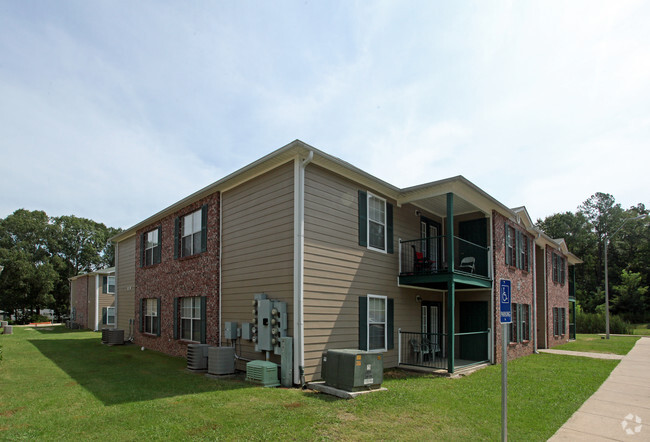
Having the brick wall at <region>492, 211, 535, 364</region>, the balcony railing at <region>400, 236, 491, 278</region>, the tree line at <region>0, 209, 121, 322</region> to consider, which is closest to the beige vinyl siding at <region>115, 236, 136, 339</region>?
the balcony railing at <region>400, 236, 491, 278</region>

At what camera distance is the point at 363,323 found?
1080cm

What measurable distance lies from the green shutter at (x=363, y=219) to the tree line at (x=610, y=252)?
39465mm

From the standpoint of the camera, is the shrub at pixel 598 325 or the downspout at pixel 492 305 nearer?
the downspout at pixel 492 305

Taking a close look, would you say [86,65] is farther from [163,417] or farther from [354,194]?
[163,417]

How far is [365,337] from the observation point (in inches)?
423

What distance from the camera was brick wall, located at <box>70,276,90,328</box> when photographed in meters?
30.0

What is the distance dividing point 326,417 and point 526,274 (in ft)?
44.0

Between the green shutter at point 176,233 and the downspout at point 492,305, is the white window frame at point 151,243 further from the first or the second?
the downspout at point 492,305

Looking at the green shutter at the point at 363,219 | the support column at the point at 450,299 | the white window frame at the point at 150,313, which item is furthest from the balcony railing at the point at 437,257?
the white window frame at the point at 150,313

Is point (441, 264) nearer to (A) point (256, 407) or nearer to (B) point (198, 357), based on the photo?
(B) point (198, 357)

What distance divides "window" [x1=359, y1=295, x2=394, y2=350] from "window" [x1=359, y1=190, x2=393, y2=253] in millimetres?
1465

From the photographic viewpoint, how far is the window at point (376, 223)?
38.6ft

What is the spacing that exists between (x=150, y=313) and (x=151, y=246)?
109 inches

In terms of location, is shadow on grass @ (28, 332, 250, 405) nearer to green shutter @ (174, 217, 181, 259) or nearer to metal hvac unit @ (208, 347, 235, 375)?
metal hvac unit @ (208, 347, 235, 375)
